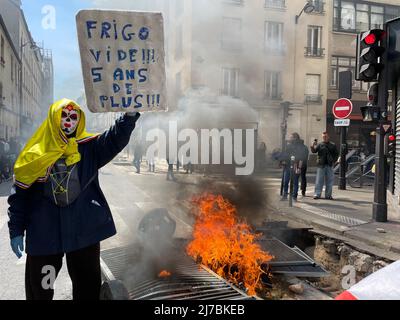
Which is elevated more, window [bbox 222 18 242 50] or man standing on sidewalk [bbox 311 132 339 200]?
window [bbox 222 18 242 50]

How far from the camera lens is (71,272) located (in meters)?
2.66

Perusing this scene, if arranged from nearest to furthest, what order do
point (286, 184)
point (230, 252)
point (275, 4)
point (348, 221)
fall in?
1. point (230, 252)
2. point (348, 221)
3. point (275, 4)
4. point (286, 184)

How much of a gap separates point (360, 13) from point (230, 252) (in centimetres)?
2238

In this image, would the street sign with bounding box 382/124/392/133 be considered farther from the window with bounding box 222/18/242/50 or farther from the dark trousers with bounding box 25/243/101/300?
the dark trousers with bounding box 25/243/101/300

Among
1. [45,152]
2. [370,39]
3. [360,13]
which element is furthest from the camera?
[360,13]

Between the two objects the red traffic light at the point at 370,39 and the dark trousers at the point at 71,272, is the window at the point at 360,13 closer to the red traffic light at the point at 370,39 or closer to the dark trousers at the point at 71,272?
the red traffic light at the point at 370,39

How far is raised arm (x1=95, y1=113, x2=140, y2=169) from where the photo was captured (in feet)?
8.79

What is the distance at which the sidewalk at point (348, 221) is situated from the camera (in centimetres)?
514

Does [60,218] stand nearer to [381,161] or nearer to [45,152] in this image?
[45,152]

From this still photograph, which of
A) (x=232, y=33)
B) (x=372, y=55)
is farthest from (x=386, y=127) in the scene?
(x=232, y=33)

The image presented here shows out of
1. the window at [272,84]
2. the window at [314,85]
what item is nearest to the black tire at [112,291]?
the window at [272,84]

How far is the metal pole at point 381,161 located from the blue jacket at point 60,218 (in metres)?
5.48

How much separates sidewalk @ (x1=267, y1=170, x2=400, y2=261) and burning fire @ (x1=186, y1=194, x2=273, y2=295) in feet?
5.02

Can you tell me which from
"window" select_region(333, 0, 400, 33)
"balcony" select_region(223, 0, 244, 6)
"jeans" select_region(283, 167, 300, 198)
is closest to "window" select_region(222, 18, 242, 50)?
"balcony" select_region(223, 0, 244, 6)
